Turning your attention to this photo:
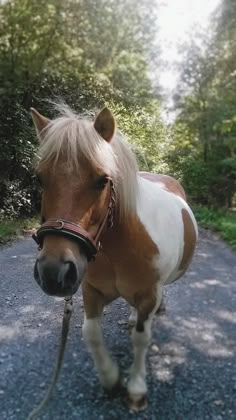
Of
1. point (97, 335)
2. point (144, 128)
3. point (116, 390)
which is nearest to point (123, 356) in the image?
point (116, 390)

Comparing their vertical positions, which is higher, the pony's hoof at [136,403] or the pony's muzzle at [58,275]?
the pony's muzzle at [58,275]

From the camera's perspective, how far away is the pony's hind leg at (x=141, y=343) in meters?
2.23

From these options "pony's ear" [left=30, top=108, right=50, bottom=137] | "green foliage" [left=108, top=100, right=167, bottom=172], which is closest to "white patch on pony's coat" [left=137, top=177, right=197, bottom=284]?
"pony's ear" [left=30, top=108, right=50, bottom=137]

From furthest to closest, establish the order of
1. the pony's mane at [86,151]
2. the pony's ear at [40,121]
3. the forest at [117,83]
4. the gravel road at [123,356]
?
the forest at [117,83] < the gravel road at [123,356] < the pony's ear at [40,121] < the pony's mane at [86,151]

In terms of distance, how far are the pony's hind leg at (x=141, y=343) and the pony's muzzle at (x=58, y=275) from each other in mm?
764

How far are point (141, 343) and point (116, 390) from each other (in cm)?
39

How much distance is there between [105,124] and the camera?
1.79 meters

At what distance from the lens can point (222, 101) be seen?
11.6m

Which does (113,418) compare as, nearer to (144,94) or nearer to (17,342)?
(17,342)

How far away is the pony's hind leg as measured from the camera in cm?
223

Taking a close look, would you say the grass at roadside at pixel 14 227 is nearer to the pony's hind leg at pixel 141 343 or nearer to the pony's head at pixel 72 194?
the pony's hind leg at pixel 141 343

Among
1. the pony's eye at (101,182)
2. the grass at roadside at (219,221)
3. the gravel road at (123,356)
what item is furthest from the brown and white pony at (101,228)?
the grass at roadside at (219,221)

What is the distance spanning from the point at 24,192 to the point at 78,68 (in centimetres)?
420

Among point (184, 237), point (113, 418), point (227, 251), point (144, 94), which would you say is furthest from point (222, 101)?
point (113, 418)
